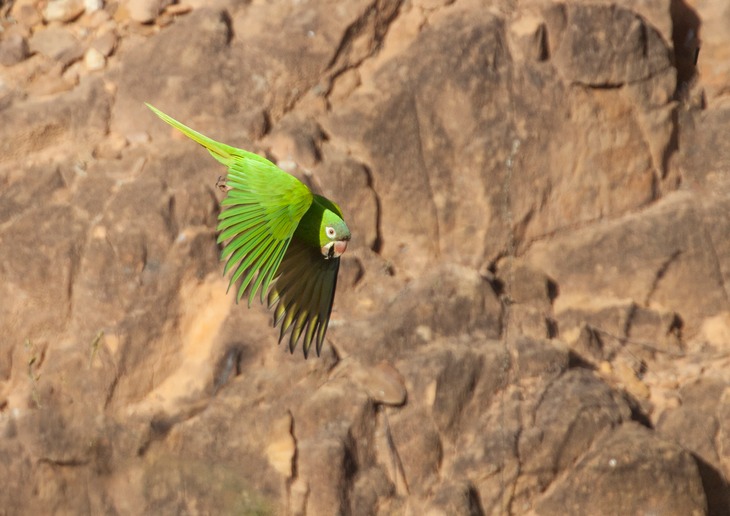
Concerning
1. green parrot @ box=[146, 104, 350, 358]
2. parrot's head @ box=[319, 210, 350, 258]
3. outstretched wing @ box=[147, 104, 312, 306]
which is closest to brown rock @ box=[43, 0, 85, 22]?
green parrot @ box=[146, 104, 350, 358]

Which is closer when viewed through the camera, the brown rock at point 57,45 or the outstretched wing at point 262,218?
the outstretched wing at point 262,218

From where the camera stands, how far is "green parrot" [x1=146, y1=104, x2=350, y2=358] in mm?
3383

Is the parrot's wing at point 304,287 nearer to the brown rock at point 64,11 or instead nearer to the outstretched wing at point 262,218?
the outstretched wing at point 262,218

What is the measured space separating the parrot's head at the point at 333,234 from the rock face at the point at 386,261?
1.07 meters

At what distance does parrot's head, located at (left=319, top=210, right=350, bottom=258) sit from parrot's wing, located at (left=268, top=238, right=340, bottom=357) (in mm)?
148

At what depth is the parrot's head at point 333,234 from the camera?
3.58 metres

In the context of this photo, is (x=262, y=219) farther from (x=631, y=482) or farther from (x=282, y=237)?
(x=631, y=482)

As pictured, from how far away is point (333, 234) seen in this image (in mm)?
3586

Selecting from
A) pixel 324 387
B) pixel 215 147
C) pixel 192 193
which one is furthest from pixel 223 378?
pixel 215 147

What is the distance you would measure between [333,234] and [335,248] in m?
0.07

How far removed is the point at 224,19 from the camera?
533cm

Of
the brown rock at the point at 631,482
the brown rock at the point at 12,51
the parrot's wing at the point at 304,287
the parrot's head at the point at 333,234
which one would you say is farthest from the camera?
the brown rock at the point at 12,51

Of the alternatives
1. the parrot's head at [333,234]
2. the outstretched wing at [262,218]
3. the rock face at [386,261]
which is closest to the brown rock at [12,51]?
the rock face at [386,261]

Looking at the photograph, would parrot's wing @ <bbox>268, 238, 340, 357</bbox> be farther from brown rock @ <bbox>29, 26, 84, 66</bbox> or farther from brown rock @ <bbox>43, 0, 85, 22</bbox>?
brown rock @ <bbox>43, 0, 85, 22</bbox>
